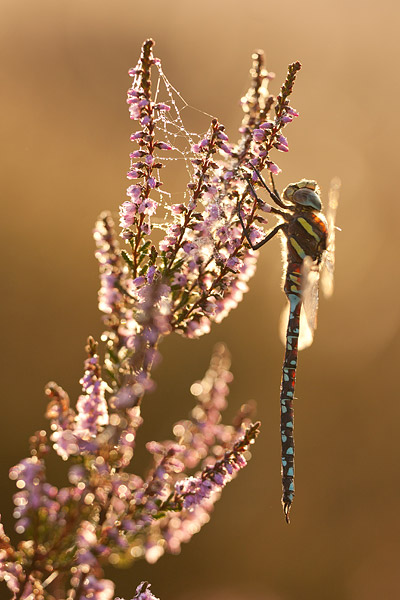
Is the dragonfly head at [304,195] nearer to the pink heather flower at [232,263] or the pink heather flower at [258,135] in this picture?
the pink heather flower at [258,135]

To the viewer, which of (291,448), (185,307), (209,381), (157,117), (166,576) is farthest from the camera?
(166,576)

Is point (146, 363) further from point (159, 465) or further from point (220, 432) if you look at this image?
point (220, 432)

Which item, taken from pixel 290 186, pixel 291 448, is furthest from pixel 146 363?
Answer: pixel 290 186

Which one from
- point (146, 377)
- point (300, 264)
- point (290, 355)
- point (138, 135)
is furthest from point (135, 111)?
point (290, 355)

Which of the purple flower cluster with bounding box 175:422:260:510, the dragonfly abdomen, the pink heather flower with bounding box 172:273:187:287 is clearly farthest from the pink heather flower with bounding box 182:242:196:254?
the dragonfly abdomen

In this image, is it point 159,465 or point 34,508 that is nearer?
point 34,508

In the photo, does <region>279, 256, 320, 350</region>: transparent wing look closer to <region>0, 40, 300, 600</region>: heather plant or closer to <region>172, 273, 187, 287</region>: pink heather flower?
<region>0, 40, 300, 600</region>: heather plant

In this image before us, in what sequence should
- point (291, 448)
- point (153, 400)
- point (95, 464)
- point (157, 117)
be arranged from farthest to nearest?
point (153, 400) → point (291, 448) → point (157, 117) → point (95, 464)
